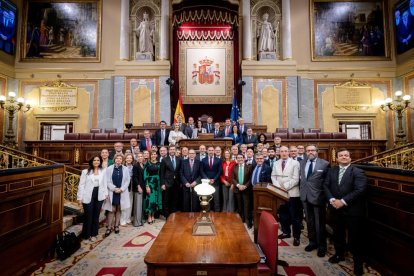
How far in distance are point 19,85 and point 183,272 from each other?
38.6 ft

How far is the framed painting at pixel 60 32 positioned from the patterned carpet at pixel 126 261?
29.0 ft

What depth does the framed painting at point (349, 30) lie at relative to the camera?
34.3ft

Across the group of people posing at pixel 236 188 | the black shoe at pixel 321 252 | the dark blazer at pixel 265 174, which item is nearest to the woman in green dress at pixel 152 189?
the group of people posing at pixel 236 188

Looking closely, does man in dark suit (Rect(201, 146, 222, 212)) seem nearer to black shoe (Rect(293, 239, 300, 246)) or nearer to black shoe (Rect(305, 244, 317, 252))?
black shoe (Rect(293, 239, 300, 246))

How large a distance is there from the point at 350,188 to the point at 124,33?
983 cm

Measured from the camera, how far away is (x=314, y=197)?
3359mm

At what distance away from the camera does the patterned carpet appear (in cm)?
290

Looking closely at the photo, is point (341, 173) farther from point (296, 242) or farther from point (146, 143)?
point (146, 143)

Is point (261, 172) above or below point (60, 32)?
below

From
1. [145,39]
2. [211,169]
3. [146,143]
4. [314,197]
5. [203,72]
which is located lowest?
[314,197]

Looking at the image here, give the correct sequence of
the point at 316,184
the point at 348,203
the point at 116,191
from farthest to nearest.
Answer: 1. the point at 116,191
2. the point at 316,184
3. the point at 348,203

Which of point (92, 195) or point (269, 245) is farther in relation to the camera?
point (92, 195)

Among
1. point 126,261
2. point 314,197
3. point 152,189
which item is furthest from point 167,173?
point 314,197

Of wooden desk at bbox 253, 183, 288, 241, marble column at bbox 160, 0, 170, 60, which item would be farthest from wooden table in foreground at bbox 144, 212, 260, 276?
marble column at bbox 160, 0, 170, 60
